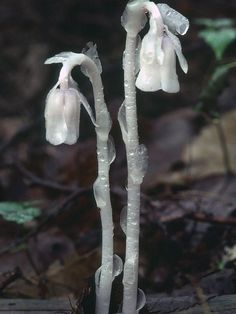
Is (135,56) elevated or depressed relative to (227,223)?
elevated

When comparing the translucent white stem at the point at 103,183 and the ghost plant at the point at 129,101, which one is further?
the translucent white stem at the point at 103,183

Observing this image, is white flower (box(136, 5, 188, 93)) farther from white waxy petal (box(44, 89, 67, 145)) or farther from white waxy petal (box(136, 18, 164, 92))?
white waxy petal (box(44, 89, 67, 145))

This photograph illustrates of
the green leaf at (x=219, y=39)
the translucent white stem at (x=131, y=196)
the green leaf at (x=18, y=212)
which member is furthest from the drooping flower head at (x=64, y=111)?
the green leaf at (x=219, y=39)

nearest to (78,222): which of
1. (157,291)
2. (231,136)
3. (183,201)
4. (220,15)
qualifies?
(183,201)

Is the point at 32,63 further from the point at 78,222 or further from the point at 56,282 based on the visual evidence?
the point at 56,282

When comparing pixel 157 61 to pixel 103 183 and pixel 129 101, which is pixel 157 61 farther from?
pixel 103 183

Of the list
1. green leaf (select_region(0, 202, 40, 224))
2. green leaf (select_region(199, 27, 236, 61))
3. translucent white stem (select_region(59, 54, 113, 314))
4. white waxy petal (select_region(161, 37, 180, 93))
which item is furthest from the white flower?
green leaf (select_region(199, 27, 236, 61))

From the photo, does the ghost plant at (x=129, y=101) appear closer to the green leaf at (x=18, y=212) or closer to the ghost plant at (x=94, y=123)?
the ghost plant at (x=94, y=123)
